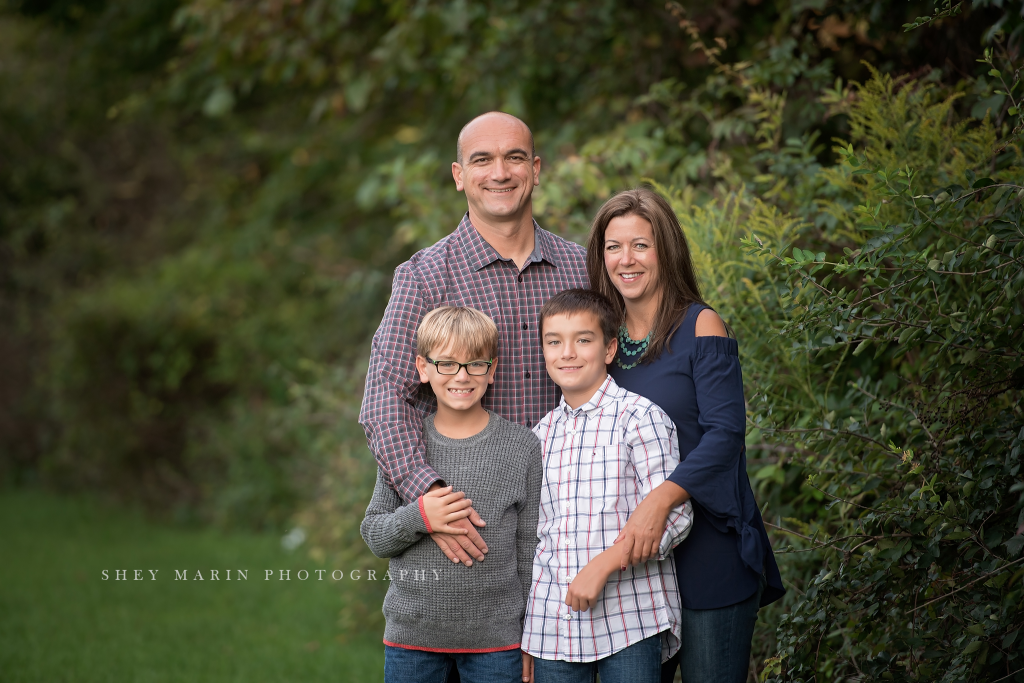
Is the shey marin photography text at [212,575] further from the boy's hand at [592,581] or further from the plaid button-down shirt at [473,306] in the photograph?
the boy's hand at [592,581]

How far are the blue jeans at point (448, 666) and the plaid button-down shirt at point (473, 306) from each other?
0.46 metres

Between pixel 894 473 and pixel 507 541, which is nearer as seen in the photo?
pixel 507 541

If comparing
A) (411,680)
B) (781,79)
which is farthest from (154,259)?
(411,680)

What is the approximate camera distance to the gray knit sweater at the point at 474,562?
2533 mm

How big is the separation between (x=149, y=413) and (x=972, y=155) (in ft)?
27.0

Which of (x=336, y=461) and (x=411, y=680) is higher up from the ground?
(x=336, y=461)

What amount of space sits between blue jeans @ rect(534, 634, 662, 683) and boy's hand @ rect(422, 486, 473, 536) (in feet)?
1.40

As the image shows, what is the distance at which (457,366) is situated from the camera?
261cm

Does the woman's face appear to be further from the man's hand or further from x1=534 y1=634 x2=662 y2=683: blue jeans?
x1=534 y1=634 x2=662 y2=683: blue jeans

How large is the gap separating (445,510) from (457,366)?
1.32 ft

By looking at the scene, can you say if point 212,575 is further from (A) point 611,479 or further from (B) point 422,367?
(A) point 611,479

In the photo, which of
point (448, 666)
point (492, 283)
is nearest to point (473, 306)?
point (492, 283)

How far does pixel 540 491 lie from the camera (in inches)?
103

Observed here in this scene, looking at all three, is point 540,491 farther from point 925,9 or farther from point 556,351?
point 925,9
